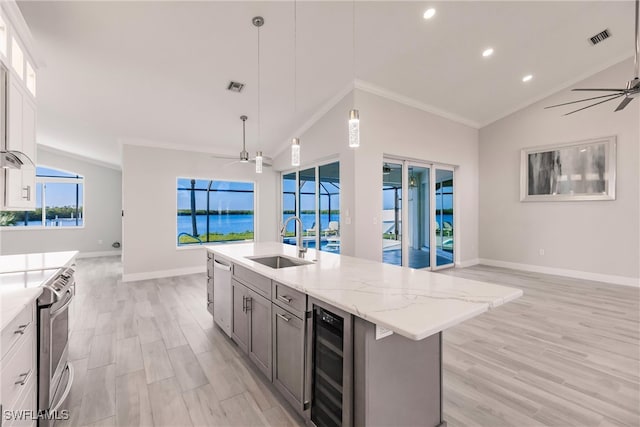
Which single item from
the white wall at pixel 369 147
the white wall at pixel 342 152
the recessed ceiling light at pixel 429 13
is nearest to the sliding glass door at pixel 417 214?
the white wall at pixel 369 147

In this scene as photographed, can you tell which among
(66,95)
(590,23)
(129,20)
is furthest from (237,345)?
(590,23)

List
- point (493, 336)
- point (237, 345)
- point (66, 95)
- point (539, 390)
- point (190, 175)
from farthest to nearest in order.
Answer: point (190, 175) → point (66, 95) → point (493, 336) → point (237, 345) → point (539, 390)

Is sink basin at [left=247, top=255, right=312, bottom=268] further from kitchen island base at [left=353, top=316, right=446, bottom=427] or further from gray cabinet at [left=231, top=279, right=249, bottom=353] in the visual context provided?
kitchen island base at [left=353, top=316, right=446, bottom=427]

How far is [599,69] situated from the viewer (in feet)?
16.3

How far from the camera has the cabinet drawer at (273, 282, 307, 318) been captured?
5.53 feet

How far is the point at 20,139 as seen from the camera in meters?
2.24

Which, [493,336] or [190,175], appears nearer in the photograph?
[493,336]

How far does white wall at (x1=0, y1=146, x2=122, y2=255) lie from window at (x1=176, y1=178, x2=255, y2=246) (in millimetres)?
3998

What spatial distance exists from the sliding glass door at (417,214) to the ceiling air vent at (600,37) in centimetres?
277

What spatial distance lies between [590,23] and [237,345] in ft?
19.7

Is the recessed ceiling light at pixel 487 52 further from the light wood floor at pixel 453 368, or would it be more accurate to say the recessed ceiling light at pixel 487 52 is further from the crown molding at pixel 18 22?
the crown molding at pixel 18 22

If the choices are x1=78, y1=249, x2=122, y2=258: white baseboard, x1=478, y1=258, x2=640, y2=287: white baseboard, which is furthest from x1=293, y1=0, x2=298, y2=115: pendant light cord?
x1=78, y1=249, x2=122, y2=258: white baseboard

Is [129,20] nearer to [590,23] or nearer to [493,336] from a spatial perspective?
[493,336]

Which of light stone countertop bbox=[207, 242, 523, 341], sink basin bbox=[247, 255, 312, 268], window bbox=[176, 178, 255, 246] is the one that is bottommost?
sink basin bbox=[247, 255, 312, 268]
